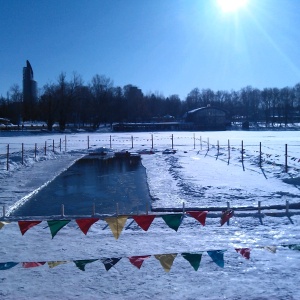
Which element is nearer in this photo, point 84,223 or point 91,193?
point 84,223

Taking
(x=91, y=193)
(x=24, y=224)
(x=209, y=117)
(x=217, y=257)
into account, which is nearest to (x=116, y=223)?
(x=24, y=224)

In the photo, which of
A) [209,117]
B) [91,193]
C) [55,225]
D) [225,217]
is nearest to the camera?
[55,225]

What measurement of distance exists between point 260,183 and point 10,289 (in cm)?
1378

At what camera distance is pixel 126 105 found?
132 meters

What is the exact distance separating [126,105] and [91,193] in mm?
115759

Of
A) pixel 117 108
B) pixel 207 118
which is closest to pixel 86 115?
pixel 117 108

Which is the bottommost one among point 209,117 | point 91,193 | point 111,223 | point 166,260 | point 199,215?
point 91,193

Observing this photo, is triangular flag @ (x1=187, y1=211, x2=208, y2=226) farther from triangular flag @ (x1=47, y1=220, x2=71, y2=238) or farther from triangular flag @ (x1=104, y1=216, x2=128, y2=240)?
triangular flag @ (x1=47, y1=220, x2=71, y2=238)

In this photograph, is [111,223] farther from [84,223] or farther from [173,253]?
[173,253]

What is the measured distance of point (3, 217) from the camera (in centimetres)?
1245

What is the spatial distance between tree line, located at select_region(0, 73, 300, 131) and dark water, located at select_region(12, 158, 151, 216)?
75.3 metres

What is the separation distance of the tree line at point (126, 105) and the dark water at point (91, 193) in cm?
7530

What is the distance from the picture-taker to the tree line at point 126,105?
11100cm

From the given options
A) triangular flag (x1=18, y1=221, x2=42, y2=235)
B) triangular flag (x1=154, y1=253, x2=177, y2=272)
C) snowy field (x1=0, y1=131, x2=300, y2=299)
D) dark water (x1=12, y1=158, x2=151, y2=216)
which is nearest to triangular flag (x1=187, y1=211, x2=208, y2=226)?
snowy field (x1=0, y1=131, x2=300, y2=299)
